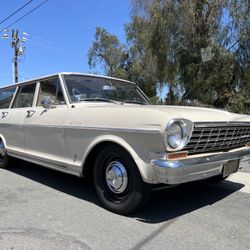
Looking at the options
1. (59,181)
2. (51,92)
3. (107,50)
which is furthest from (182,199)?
(107,50)

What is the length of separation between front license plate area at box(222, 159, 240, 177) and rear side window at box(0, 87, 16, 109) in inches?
170

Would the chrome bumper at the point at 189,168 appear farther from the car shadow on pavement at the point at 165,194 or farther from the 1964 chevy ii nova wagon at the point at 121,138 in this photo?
the car shadow on pavement at the point at 165,194

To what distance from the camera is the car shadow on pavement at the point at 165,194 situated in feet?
15.2

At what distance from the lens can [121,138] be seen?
14.5 ft

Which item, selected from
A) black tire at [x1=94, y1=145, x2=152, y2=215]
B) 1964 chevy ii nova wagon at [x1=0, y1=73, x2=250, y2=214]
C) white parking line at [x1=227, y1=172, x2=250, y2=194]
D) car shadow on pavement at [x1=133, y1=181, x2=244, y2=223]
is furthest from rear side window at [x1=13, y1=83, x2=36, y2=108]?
white parking line at [x1=227, y1=172, x2=250, y2=194]

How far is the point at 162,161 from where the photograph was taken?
3.98 metres

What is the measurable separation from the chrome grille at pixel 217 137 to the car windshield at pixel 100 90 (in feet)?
6.05

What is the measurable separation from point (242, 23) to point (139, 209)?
11.5 meters

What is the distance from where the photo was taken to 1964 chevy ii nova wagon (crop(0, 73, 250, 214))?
4055 millimetres

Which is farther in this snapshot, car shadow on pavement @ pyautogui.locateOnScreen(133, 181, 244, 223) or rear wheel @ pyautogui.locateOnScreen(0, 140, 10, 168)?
rear wheel @ pyautogui.locateOnScreen(0, 140, 10, 168)

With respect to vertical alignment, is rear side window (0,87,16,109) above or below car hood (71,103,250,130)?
above

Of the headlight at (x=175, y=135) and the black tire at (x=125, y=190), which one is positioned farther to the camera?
the black tire at (x=125, y=190)

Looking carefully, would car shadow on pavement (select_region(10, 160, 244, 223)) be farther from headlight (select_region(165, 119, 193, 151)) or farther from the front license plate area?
headlight (select_region(165, 119, 193, 151))

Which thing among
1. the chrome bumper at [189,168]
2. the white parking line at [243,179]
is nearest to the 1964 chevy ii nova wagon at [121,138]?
the chrome bumper at [189,168]
